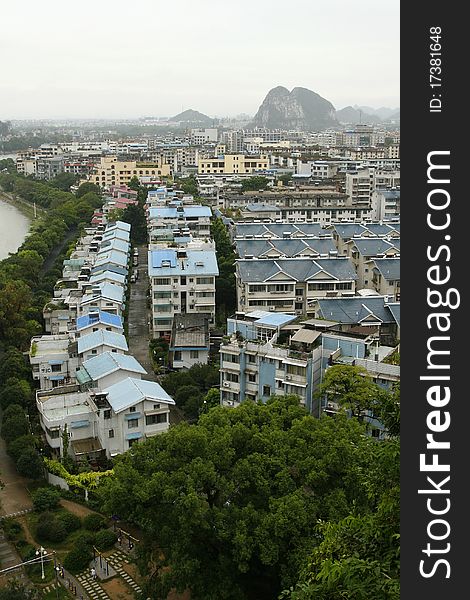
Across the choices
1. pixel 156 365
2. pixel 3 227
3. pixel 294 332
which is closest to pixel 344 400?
pixel 294 332

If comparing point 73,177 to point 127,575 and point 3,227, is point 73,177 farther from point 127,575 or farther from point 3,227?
point 127,575

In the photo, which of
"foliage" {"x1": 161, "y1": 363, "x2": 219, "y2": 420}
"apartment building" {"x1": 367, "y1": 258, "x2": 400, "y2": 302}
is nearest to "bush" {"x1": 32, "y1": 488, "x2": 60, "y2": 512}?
"foliage" {"x1": 161, "y1": 363, "x2": 219, "y2": 420}

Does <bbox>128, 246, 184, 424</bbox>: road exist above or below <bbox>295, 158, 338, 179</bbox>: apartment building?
below

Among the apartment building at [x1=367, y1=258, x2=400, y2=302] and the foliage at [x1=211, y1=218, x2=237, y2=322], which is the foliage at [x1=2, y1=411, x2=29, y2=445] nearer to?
the foliage at [x1=211, y1=218, x2=237, y2=322]

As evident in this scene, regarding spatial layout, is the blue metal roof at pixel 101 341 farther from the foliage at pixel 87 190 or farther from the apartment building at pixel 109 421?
the foliage at pixel 87 190

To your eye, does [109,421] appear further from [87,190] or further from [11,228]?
[87,190]

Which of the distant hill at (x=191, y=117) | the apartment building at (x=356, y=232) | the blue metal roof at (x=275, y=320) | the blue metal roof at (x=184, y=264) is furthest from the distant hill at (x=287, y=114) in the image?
the blue metal roof at (x=275, y=320)

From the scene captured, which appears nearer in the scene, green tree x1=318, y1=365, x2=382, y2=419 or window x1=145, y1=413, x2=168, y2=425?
green tree x1=318, y1=365, x2=382, y2=419

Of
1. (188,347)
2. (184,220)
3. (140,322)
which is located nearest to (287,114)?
(184,220)
